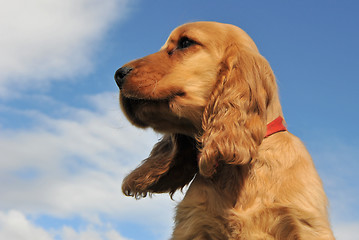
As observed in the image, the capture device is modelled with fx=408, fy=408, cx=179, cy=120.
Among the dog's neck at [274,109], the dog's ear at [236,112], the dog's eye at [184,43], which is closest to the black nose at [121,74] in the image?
the dog's eye at [184,43]

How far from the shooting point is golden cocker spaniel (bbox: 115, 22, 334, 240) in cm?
277

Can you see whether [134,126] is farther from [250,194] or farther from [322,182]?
[322,182]

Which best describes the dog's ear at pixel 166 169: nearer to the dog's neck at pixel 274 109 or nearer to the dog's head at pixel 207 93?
the dog's head at pixel 207 93

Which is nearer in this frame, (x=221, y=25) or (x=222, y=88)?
(x=222, y=88)

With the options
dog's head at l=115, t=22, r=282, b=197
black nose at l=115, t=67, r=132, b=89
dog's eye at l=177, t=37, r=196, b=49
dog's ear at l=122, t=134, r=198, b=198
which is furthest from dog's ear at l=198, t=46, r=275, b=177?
black nose at l=115, t=67, r=132, b=89

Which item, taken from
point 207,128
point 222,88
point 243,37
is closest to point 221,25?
point 243,37

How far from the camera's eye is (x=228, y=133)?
114 inches

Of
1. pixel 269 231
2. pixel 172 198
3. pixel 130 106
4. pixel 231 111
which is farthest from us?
pixel 172 198

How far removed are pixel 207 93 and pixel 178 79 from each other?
254 mm

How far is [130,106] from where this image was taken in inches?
124

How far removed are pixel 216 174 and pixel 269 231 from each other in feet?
1.88

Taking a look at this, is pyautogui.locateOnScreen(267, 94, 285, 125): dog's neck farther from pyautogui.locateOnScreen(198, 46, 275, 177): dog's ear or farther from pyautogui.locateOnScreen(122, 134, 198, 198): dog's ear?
pyautogui.locateOnScreen(122, 134, 198, 198): dog's ear

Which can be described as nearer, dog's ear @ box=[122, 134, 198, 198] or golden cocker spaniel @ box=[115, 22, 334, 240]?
golden cocker spaniel @ box=[115, 22, 334, 240]

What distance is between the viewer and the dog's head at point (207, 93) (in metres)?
2.88
